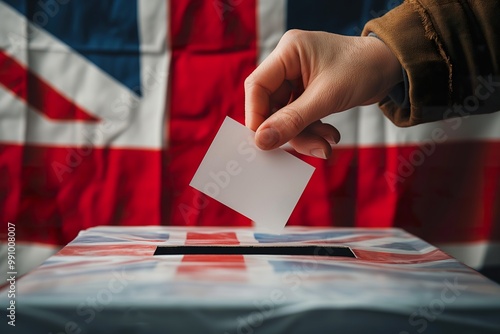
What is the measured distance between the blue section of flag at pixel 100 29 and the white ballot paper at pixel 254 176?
0.63 meters

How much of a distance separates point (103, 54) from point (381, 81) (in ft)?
2.40

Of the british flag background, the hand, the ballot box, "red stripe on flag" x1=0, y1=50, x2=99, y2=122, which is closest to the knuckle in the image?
the hand

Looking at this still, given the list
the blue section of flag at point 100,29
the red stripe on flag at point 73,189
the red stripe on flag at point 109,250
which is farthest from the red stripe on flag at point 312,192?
the red stripe on flag at point 109,250

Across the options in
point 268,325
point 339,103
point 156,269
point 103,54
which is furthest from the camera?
point 103,54

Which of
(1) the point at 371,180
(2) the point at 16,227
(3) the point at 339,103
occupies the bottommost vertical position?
(2) the point at 16,227

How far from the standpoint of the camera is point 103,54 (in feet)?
4.75

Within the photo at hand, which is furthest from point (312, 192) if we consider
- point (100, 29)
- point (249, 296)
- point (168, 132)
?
point (249, 296)

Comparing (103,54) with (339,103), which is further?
(103,54)

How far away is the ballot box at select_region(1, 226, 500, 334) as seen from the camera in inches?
24.9

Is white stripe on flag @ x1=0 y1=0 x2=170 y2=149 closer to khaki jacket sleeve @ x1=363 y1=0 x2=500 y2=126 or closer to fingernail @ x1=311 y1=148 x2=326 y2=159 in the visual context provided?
fingernail @ x1=311 y1=148 x2=326 y2=159

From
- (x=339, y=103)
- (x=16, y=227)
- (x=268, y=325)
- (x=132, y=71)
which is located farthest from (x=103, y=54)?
(x=268, y=325)

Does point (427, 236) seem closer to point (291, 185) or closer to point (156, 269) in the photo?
point (291, 185)

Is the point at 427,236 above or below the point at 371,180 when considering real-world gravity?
below

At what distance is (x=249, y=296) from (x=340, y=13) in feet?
3.13
